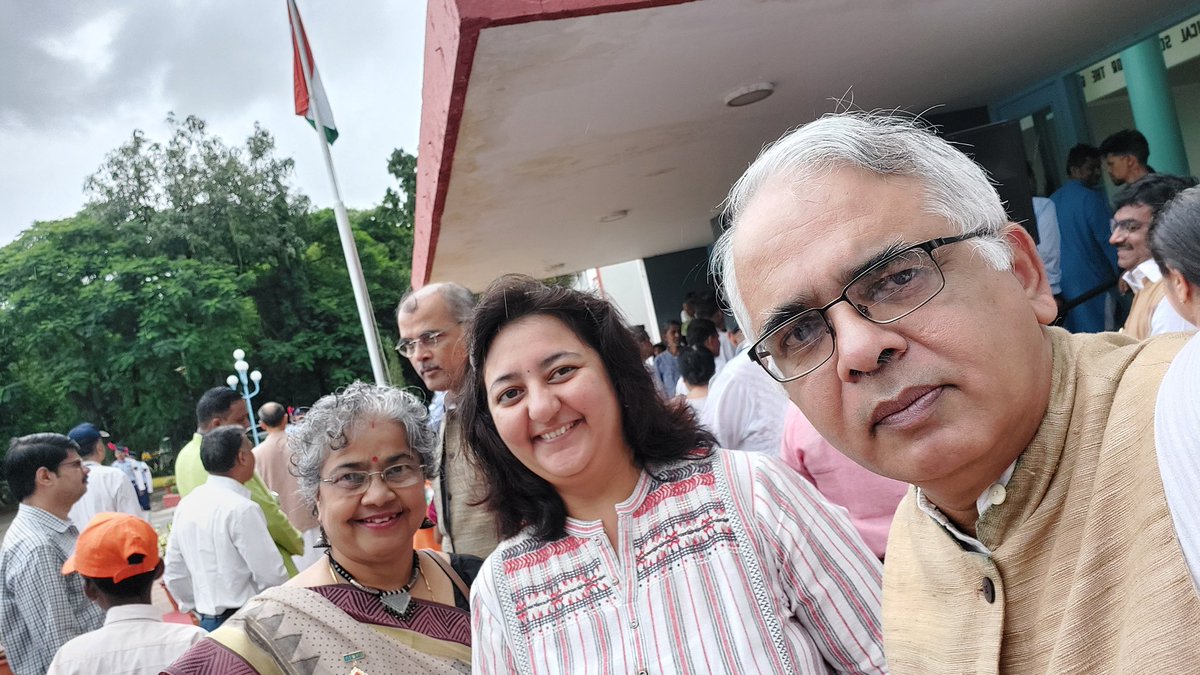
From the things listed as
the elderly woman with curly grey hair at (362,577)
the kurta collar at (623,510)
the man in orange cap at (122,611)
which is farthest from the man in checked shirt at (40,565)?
the kurta collar at (623,510)

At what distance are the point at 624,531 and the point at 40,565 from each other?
14.1 ft

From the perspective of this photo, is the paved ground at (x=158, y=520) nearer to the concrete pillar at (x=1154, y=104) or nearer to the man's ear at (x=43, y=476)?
the man's ear at (x=43, y=476)

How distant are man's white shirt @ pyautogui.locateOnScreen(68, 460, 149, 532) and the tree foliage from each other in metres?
30.7

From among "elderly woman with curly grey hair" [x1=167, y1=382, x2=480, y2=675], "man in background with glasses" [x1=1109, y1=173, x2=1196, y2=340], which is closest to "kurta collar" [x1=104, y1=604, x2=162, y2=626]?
"elderly woman with curly grey hair" [x1=167, y1=382, x2=480, y2=675]

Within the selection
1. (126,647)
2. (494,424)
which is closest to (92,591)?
(126,647)

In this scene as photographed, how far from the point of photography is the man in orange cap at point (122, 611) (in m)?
3.28

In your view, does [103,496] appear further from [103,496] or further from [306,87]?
[306,87]

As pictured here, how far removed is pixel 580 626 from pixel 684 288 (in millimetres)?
16051

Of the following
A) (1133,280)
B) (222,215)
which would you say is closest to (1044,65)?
(1133,280)

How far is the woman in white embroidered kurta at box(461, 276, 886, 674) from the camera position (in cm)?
179

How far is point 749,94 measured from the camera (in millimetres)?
5660

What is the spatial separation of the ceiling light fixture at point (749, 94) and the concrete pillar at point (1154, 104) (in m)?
3.36

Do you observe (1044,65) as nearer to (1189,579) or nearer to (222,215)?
(1189,579)

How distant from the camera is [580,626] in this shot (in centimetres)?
190
